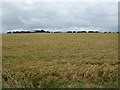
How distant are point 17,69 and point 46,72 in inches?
76.2

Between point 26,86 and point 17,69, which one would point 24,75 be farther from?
point 26,86

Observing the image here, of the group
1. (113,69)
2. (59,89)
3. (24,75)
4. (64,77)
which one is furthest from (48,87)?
(113,69)

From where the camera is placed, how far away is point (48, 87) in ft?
25.2

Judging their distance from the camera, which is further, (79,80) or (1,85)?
(79,80)

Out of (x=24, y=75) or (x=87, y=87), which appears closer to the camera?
(x=87, y=87)

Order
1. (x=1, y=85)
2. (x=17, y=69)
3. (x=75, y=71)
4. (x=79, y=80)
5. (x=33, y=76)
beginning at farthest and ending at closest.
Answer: (x=17, y=69), (x=75, y=71), (x=33, y=76), (x=79, y=80), (x=1, y=85)

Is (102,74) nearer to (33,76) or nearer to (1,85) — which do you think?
(33,76)

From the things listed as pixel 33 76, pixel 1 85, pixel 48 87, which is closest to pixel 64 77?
pixel 33 76

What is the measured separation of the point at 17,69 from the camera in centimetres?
1152

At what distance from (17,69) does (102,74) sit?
441 cm

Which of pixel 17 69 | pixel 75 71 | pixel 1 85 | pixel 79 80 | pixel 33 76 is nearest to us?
pixel 1 85

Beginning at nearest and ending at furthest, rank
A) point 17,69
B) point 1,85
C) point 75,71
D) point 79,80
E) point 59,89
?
1. point 59,89
2. point 1,85
3. point 79,80
4. point 75,71
5. point 17,69

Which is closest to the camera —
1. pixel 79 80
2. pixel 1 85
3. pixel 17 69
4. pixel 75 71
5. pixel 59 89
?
pixel 59 89

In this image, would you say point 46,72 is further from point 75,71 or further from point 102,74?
point 102,74
